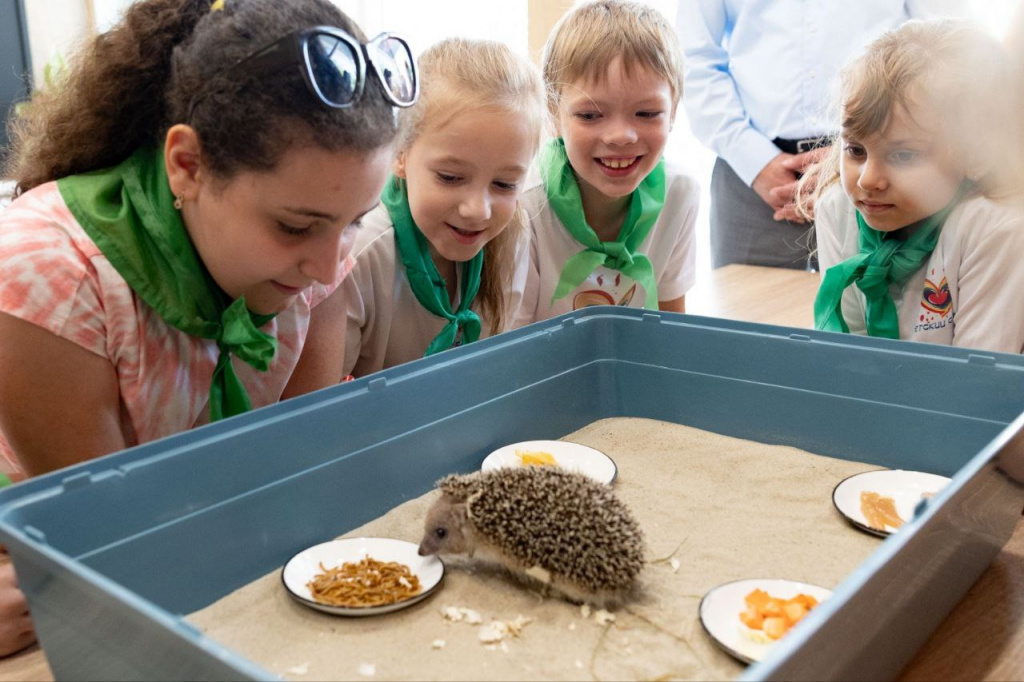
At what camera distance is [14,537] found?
870mm

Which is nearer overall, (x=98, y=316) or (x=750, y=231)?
(x=98, y=316)

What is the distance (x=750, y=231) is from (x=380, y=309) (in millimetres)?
1630

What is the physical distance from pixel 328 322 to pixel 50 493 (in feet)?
2.44

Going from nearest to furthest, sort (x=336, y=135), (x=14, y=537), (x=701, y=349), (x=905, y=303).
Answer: (x=14, y=537) < (x=336, y=135) < (x=701, y=349) < (x=905, y=303)

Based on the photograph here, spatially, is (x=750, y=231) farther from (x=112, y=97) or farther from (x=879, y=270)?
(x=112, y=97)

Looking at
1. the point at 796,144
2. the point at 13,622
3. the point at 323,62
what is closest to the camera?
the point at 13,622

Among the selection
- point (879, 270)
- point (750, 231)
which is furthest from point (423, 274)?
point (750, 231)

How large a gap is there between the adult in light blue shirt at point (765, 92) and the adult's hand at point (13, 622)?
2364mm

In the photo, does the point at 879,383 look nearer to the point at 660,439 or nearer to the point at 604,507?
the point at 660,439

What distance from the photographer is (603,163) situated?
7.11 feet

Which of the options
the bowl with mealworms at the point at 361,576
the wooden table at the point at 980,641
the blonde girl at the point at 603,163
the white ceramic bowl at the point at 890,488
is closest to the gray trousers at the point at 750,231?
the blonde girl at the point at 603,163

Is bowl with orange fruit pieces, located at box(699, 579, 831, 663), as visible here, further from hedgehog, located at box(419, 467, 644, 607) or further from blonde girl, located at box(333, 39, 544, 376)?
blonde girl, located at box(333, 39, 544, 376)

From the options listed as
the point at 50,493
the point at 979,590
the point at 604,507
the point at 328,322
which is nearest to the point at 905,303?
the point at 979,590

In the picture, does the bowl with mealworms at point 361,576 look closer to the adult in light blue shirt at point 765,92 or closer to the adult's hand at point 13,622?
the adult's hand at point 13,622
